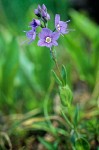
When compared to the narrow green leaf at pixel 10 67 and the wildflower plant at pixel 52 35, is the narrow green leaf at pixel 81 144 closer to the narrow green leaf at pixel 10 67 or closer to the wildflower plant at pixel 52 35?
the wildflower plant at pixel 52 35

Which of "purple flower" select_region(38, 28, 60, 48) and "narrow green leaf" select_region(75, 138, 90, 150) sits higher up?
"purple flower" select_region(38, 28, 60, 48)

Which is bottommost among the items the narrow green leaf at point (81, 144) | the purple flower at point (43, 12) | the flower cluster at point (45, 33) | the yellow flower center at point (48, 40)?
the narrow green leaf at point (81, 144)

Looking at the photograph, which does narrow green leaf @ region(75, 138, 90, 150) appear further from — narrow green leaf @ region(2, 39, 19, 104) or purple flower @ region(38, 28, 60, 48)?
narrow green leaf @ region(2, 39, 19, 104)

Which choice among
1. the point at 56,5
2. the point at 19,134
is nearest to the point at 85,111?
the point at 19,134

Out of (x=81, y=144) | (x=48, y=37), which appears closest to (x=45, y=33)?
(x=48, y=37)

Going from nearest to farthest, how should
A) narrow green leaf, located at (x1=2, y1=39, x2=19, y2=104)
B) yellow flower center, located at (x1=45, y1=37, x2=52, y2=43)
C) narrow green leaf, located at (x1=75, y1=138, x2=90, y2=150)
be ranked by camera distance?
yellow flower center, located at (x1=45, y1=37, x2=52, y2=43) → narrow green leaf, located at (x1=75, y1=138, x2=90, y2=150) → narrow green leaf, located at (x1=2, y1=39, x2=19, y2=104)

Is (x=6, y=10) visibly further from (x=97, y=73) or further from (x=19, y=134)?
(x=19, y=134)

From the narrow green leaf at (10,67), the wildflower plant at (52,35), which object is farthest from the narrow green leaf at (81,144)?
the narrow green leaf at (10,67)

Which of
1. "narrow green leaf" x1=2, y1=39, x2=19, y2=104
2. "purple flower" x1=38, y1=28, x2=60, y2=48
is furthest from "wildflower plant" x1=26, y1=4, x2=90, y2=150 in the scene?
"narrow green leaf" x1=2, y1=39, x2=19, y2=104
